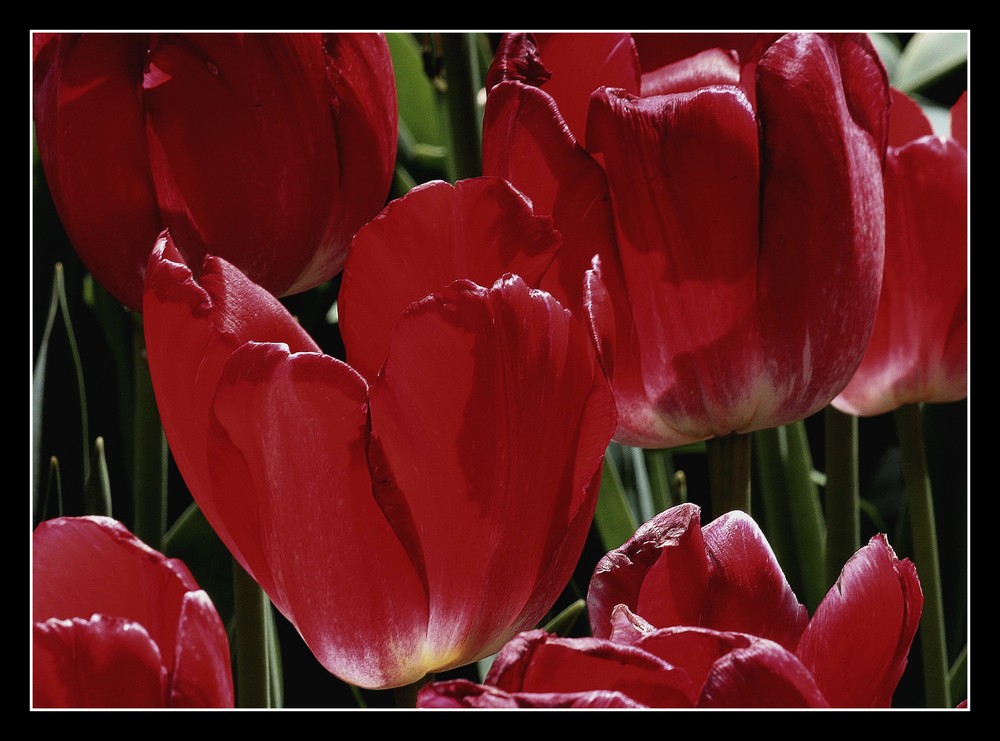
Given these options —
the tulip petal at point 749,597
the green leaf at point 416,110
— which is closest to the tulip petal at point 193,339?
the tulip petal at point 749,597

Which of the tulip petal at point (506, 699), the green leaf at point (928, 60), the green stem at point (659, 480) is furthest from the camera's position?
the green leaf at point (928, 60)

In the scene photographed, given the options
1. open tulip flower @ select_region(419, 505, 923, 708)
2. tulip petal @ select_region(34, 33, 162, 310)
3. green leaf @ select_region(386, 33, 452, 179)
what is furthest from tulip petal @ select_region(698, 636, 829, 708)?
green leaf @ select_region(386, 33, 452, 179)

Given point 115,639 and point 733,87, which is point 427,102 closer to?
point 733,87

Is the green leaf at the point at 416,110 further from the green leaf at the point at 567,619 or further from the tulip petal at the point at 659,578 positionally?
the tulip petal at the point at 659,578

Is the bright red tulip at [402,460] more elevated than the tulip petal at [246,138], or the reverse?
the tulip petal at [246,138]

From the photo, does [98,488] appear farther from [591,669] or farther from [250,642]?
[591,669]
